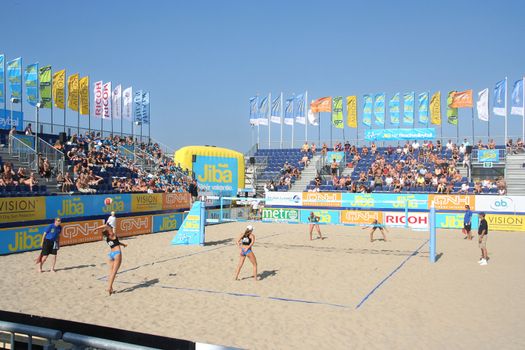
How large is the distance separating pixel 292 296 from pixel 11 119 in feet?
66.0

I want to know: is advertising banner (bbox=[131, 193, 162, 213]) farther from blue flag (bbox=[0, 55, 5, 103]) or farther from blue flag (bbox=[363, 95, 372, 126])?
blue flag (bbox=[363, 95, 372, 126])

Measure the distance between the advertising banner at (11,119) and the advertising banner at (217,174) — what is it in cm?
1144

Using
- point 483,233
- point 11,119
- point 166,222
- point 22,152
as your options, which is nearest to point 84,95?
point 11,119

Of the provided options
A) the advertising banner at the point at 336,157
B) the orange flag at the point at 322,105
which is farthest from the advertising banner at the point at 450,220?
the orange flag at the point at 322,105

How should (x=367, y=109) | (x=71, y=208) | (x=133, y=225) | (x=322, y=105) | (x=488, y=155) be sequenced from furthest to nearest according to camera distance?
(x=322, y=105)
(x=367, y=109)
(x=488, y=155)
(x=133, y=225)
(x=71, y=208)

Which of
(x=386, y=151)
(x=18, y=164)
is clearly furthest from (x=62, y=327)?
(x=386, y=151)

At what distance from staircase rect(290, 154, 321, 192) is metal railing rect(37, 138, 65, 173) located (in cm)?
1642

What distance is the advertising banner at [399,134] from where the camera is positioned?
118 feet

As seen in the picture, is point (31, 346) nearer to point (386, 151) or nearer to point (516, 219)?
point (516, 219)

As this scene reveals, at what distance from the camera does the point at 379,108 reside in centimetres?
3728

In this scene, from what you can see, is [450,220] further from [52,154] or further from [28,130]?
[28,130]

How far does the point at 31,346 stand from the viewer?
10.9 ft

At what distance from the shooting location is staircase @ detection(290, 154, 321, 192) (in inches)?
1339

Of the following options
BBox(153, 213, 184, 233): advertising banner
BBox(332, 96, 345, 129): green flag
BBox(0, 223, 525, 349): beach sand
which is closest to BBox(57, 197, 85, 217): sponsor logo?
BBox(0, 223, 525, 349): beach sand
